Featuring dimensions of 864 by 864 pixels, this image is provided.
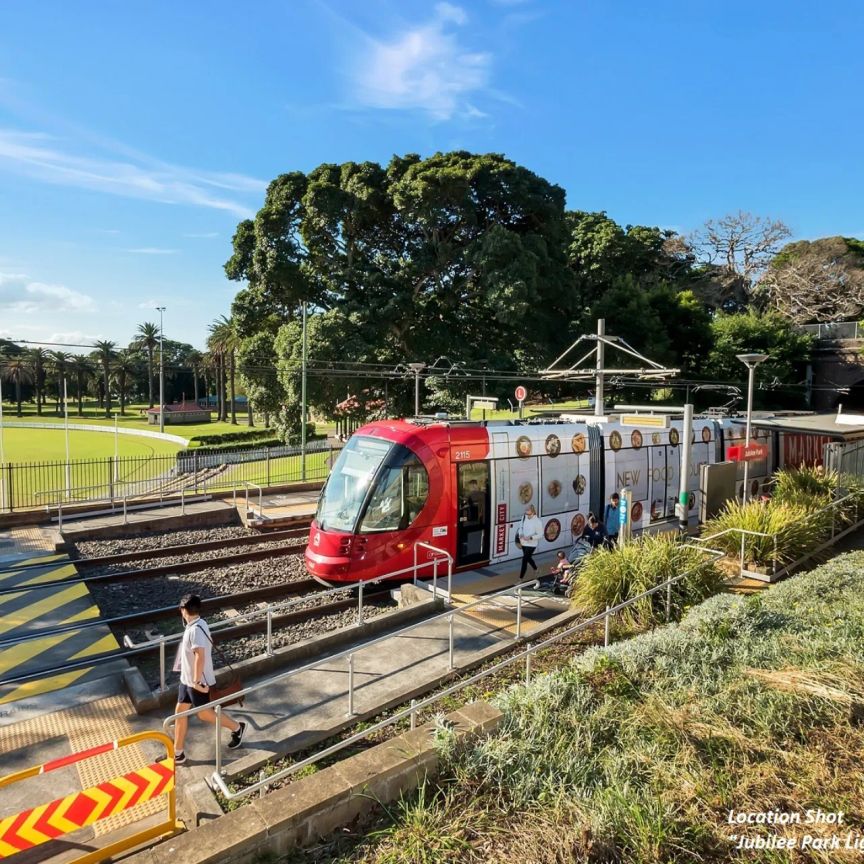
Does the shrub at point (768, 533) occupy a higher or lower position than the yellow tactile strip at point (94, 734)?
higher

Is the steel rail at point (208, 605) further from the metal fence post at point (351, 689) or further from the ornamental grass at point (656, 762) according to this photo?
the ornamental grass at point (656, 762)

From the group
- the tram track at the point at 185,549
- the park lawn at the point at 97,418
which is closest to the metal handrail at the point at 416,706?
the tram track at the point at 185,549

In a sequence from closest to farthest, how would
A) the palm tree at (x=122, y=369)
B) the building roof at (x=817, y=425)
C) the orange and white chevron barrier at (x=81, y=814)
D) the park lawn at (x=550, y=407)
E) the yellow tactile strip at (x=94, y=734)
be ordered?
the orange and white chevron barrier at (x=81, y=814) → the yellow tactile strip at (x=94, y=734) → the building roof at (x=817, y=425) → the park lawn at (x=550, y=407) → the palm tree at (x=122, y=369)

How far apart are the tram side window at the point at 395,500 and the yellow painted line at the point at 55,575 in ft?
24.5

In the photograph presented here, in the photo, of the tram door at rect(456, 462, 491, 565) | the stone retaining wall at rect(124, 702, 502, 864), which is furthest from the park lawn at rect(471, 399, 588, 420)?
the stone retaining wall at rect(124, 702, 502, 864)

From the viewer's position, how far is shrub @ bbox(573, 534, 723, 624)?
9156 mm

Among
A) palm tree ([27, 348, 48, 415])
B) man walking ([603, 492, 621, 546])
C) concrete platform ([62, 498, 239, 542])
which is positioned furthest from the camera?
palm tree ([27, 348, 48, 415])

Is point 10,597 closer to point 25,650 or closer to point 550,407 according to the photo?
point 25,650

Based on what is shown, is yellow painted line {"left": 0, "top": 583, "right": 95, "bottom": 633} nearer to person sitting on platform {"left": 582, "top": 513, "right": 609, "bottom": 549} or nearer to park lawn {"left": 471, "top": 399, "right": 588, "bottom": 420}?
person sitting on platform {"left": 582, "top": 513, "right": 609, "bottom": 549}

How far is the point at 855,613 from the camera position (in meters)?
7.45

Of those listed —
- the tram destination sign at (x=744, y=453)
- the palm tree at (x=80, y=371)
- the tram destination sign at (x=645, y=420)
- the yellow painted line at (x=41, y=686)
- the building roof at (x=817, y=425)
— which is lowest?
the yellow painted line at (x=41, y=686)

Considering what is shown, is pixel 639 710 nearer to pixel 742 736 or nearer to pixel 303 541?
pixel 742 736

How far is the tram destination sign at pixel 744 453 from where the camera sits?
14866mm

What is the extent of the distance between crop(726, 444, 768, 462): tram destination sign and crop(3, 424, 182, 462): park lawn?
1494 inches
